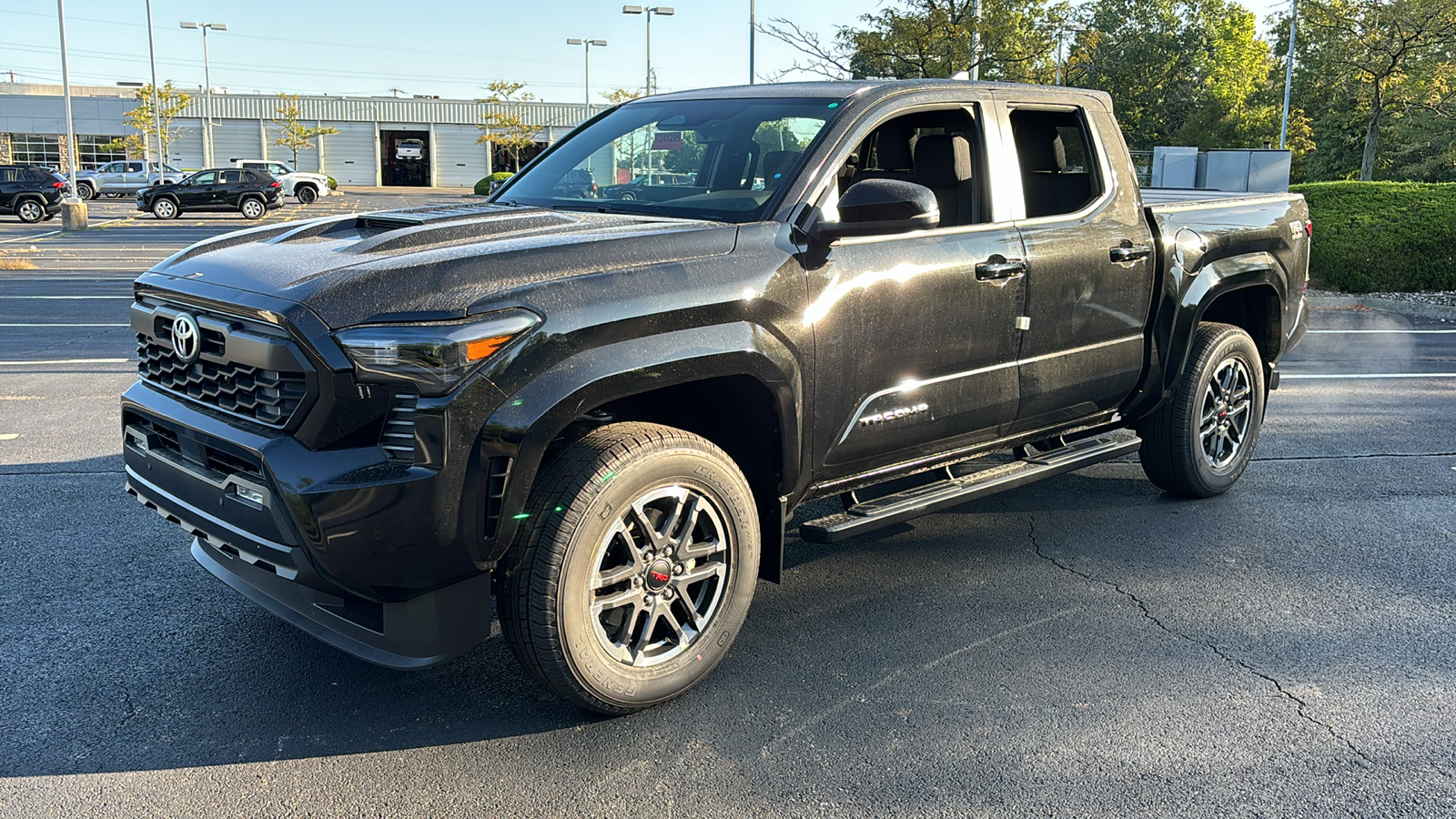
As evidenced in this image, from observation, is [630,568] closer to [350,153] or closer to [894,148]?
[894,148]

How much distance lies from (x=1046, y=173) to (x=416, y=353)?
335 centimetres

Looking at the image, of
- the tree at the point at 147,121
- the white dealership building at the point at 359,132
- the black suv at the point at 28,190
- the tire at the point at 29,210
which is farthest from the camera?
the white dealership building at the point at 359,132

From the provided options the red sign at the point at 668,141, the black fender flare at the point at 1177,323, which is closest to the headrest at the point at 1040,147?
the black fender flare at the point at 1177,323

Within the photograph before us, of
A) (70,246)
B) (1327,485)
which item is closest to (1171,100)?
(70,246)

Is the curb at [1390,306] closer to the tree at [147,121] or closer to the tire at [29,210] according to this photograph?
the tire at [29,210]

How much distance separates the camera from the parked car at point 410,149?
73.2 metres

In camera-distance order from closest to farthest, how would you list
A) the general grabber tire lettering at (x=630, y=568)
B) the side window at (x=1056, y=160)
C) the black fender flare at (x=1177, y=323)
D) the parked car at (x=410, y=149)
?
the general grabber tire lettering at (x=630, y=568) < the side window at (x=1056, y=160) < the black fender flare at (x=1177, y=323) < the parked car at (x=410, y=149)

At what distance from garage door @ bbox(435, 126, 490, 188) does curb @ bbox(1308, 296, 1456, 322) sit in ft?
211

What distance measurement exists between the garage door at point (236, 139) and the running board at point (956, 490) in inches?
3034

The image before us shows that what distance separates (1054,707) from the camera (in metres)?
3.52

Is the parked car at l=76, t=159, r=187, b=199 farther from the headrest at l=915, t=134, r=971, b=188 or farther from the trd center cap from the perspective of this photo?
the trd center cap

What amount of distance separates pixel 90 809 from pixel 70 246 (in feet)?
81.0

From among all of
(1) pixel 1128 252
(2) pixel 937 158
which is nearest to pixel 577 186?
(2) pixel 937 158

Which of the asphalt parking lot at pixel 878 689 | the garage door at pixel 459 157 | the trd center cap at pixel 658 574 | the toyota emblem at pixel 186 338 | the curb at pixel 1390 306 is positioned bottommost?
the asphalt parking lot at pixel 878 689
